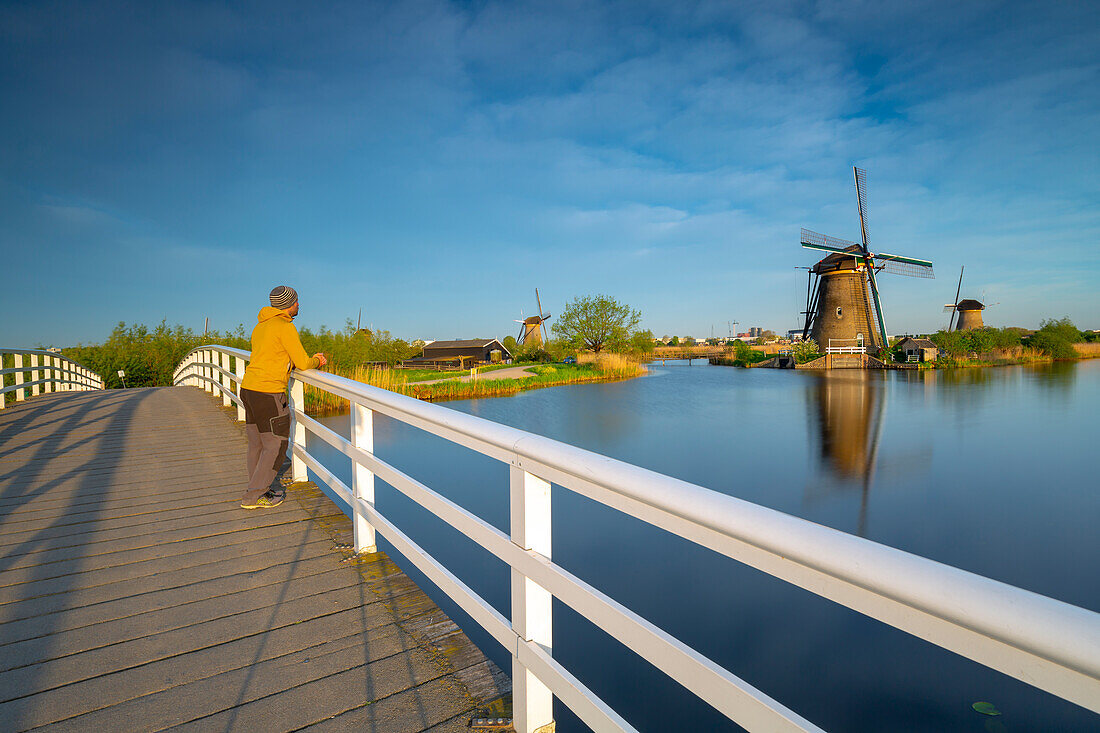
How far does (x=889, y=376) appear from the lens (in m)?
39.6

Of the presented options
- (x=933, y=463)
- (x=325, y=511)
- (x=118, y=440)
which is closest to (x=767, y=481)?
(x=933, y=463)

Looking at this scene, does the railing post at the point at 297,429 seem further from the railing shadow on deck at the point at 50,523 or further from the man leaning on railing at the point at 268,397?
the railing shadow on deck at the point at 50,523

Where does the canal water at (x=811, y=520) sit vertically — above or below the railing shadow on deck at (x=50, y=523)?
below

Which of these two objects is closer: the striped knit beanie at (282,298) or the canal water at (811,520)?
the striped knit beanie at (282,298)

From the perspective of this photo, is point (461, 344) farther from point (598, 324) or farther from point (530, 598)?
point (530, 598)

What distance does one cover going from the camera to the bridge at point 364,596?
813mm

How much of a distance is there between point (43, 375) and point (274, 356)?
15.9 meters

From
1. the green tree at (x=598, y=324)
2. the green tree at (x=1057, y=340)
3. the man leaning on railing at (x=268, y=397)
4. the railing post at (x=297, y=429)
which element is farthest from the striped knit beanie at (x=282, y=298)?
the green tree at (x=1057, y=340)

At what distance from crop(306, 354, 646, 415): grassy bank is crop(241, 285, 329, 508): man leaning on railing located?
107 cm

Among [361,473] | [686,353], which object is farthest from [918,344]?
[361,473]

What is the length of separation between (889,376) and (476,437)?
148 ft

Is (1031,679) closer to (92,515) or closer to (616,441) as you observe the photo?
(92,515)

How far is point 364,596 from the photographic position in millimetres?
2766

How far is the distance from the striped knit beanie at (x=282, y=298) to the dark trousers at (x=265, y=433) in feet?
2.18
